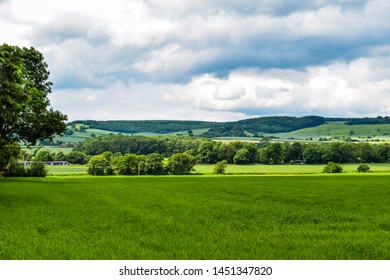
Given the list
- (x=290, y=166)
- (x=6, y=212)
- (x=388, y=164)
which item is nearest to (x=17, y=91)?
(x=6, y=212)

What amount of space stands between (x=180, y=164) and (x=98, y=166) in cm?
2220

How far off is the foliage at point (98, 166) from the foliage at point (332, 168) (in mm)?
60790

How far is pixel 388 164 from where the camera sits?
120 m

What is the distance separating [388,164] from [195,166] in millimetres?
55453

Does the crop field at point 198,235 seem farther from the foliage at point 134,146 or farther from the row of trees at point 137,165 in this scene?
the foliage at point 134,146

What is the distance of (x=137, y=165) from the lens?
4444 inches

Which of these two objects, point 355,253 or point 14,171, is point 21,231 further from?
point 14,171

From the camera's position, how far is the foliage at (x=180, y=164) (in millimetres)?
115938

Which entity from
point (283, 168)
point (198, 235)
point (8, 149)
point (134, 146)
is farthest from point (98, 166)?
point (198, 235)

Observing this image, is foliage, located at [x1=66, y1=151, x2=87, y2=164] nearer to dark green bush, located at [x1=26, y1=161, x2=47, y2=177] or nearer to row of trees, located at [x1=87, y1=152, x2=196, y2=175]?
row of trees, located at [x1=87, y1=152, x2=196, y2=175]

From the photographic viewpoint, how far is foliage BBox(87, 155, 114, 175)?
367 ft

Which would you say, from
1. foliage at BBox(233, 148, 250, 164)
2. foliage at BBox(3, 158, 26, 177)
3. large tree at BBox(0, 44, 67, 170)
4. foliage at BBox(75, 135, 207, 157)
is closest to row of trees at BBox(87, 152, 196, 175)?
foliage at BBox(75, 135, 207, 157)

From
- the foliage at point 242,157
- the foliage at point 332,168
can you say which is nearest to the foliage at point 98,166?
the foliage at point 242,157
